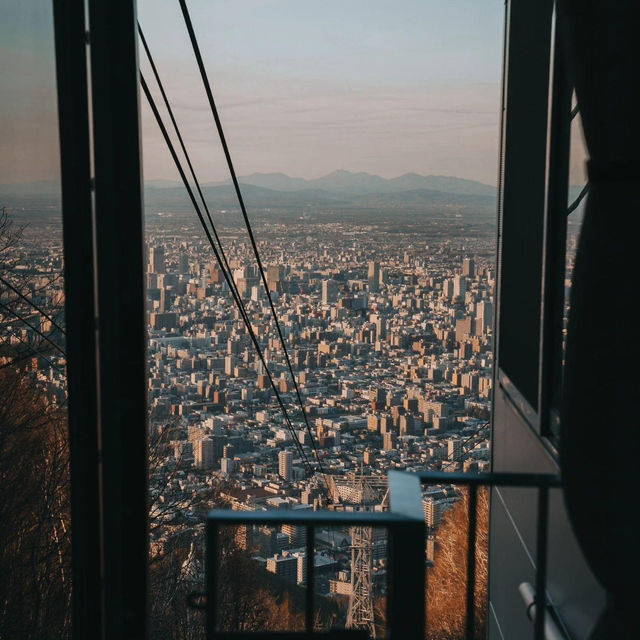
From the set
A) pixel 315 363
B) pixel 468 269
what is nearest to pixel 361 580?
pixel 315 363

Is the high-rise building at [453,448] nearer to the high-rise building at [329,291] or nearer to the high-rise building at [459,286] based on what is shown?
the high-rise building at [459,286]

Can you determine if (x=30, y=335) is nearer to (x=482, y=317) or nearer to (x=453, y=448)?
(x=453, y=448)

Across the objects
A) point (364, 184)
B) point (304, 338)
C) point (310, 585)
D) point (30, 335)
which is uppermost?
point (364, 184)

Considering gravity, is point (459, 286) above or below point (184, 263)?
below

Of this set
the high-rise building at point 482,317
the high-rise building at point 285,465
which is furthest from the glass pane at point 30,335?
the high-rise building at point 482,317

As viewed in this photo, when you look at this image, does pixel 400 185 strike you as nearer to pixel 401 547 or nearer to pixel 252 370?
pixel 252 370

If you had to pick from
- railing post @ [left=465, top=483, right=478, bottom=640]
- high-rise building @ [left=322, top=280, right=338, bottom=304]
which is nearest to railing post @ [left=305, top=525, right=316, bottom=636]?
railing post @ [left=465, top=483, right=478, bottom=640]

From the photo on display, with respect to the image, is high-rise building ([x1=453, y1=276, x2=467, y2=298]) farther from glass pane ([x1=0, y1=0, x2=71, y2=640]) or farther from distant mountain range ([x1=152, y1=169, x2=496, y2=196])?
glass pane ([x1=0, y1=0, x2=71, y2=640])
